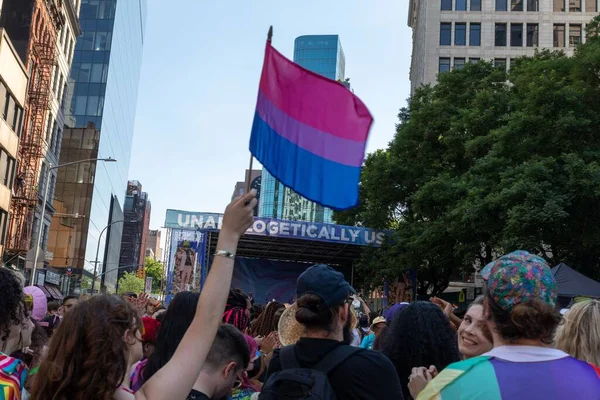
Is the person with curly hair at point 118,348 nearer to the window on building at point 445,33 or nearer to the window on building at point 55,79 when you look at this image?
the window on building at point 55,79

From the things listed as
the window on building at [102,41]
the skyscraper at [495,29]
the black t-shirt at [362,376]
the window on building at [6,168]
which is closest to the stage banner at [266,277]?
the window on building at [6,168]

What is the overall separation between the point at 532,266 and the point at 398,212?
3383cm

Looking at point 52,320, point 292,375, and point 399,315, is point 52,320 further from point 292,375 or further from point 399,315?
point 292,375

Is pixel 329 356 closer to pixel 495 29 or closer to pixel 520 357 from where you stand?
pixel 520 357

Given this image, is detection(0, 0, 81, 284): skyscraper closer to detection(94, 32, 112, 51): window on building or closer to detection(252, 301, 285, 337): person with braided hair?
detection(252, 301, 285, 337): person with braided hair

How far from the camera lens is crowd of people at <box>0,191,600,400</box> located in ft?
7.93

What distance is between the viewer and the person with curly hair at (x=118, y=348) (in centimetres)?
235

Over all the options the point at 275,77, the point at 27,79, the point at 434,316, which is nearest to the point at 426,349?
the point at 434,316

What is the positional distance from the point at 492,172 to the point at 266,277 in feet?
77.3

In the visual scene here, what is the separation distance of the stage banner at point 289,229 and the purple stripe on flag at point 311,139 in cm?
3009

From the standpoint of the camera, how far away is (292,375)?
3094 mm

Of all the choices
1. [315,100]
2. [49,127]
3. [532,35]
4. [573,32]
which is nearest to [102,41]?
[49,127]

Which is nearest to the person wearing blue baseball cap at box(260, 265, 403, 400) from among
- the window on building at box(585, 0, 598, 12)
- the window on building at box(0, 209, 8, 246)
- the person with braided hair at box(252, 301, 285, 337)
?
the person with braided hair at box(252, 301, 285, 337)

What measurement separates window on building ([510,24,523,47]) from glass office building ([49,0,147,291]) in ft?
139
